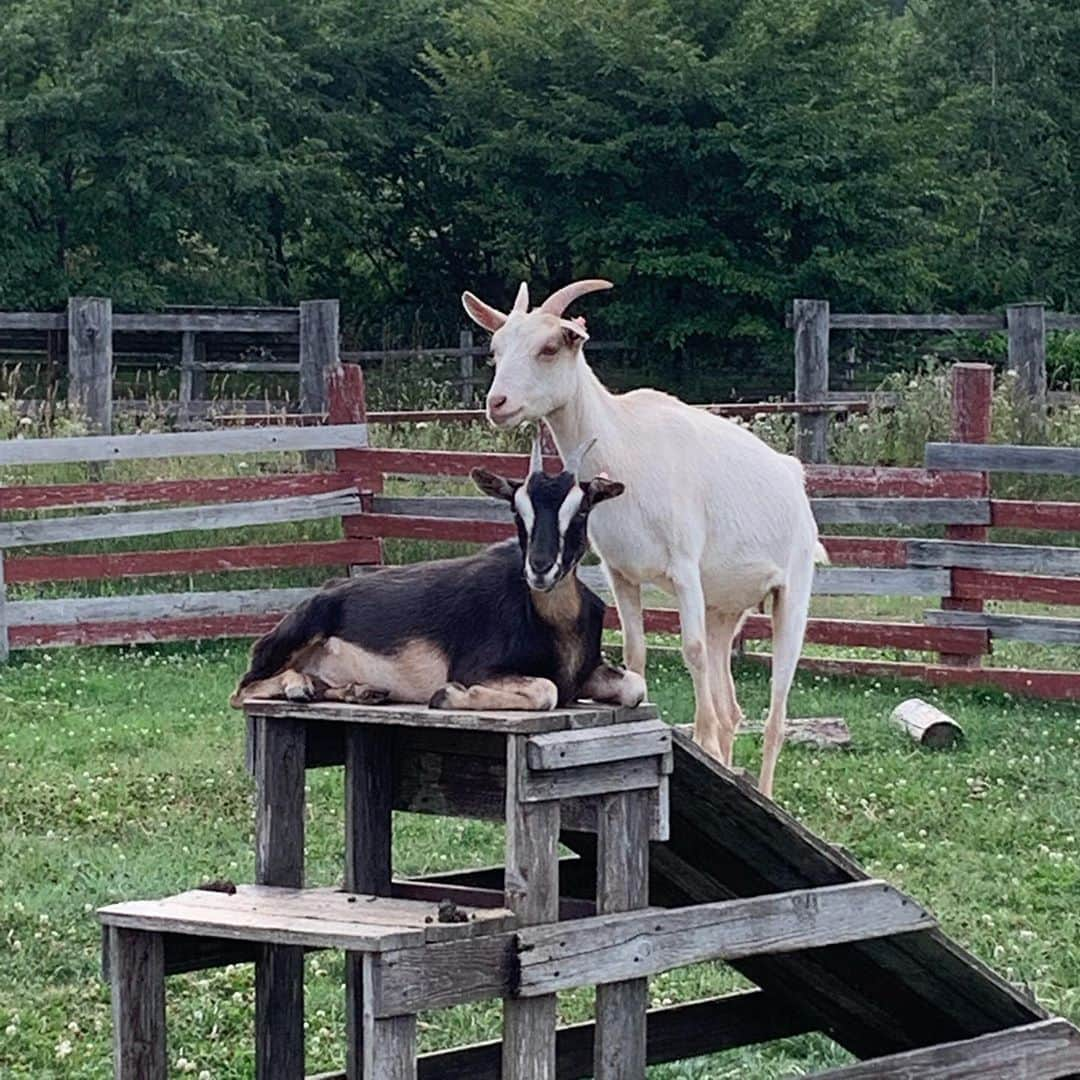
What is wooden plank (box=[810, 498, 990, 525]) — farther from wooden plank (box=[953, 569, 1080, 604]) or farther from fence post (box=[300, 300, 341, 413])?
fence post (box=[300, 300, 341, 413])

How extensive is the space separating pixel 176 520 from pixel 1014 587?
5426 millimetres

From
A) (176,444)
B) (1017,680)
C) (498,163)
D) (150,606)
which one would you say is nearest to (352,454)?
(176,444)

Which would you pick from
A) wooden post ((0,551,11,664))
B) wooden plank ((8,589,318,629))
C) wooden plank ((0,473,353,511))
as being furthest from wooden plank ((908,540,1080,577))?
wooden post ((0,551,11,664))

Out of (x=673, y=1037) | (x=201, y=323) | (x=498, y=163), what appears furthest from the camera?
(x=498, y=163)

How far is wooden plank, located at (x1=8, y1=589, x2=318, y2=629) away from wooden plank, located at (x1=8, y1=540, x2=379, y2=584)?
17cm

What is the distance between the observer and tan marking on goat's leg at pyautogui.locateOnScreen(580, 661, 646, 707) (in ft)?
18.2

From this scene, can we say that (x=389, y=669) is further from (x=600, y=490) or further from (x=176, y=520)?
(x=176, y=520)

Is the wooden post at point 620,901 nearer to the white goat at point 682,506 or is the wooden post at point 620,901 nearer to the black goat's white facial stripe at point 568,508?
the black goat's white facial stripe at point 568,508

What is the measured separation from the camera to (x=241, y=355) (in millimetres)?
29172

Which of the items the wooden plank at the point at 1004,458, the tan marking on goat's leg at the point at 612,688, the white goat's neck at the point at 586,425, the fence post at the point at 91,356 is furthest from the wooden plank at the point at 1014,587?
the fence post at the point at 91,356

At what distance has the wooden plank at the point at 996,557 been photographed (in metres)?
13.0

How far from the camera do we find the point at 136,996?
17.6 feet

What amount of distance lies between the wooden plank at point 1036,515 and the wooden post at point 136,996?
8.70 metres

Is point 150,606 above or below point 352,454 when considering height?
below
